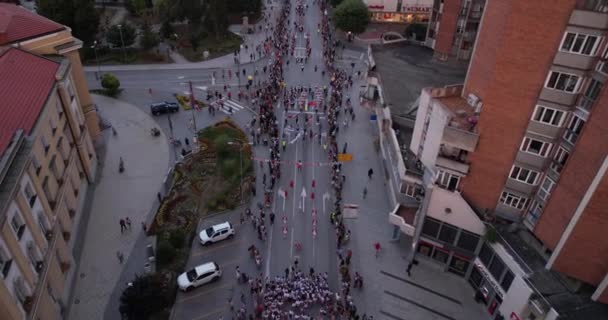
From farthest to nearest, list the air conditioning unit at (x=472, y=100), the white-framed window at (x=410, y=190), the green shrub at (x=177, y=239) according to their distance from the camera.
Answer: the white-framed window at (x=410, y=190) < the green shrub at (x=177, y=239) < the air conditioning unit at (x=472, y=100)

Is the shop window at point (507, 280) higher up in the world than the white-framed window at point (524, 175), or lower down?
lower down

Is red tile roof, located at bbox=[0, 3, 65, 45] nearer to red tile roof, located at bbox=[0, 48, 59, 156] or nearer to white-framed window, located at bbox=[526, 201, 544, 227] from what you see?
red tile roof, located at bbox=[0, 48, 59, 156]

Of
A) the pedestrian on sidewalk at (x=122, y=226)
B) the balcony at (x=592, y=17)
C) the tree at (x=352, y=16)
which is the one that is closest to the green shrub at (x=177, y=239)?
the pedestrian on sidewalk at (x=122, y=226)

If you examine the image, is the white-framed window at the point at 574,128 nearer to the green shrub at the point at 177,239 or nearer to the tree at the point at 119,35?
the green shrub at the point at 177,239

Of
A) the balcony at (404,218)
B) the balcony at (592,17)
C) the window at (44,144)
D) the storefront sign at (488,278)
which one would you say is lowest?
the storefront sign at (488,278)

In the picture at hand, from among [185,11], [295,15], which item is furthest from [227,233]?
[295,15]

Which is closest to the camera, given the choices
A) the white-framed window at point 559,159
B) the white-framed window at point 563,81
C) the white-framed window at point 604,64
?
the white-framed window at point 604,64
